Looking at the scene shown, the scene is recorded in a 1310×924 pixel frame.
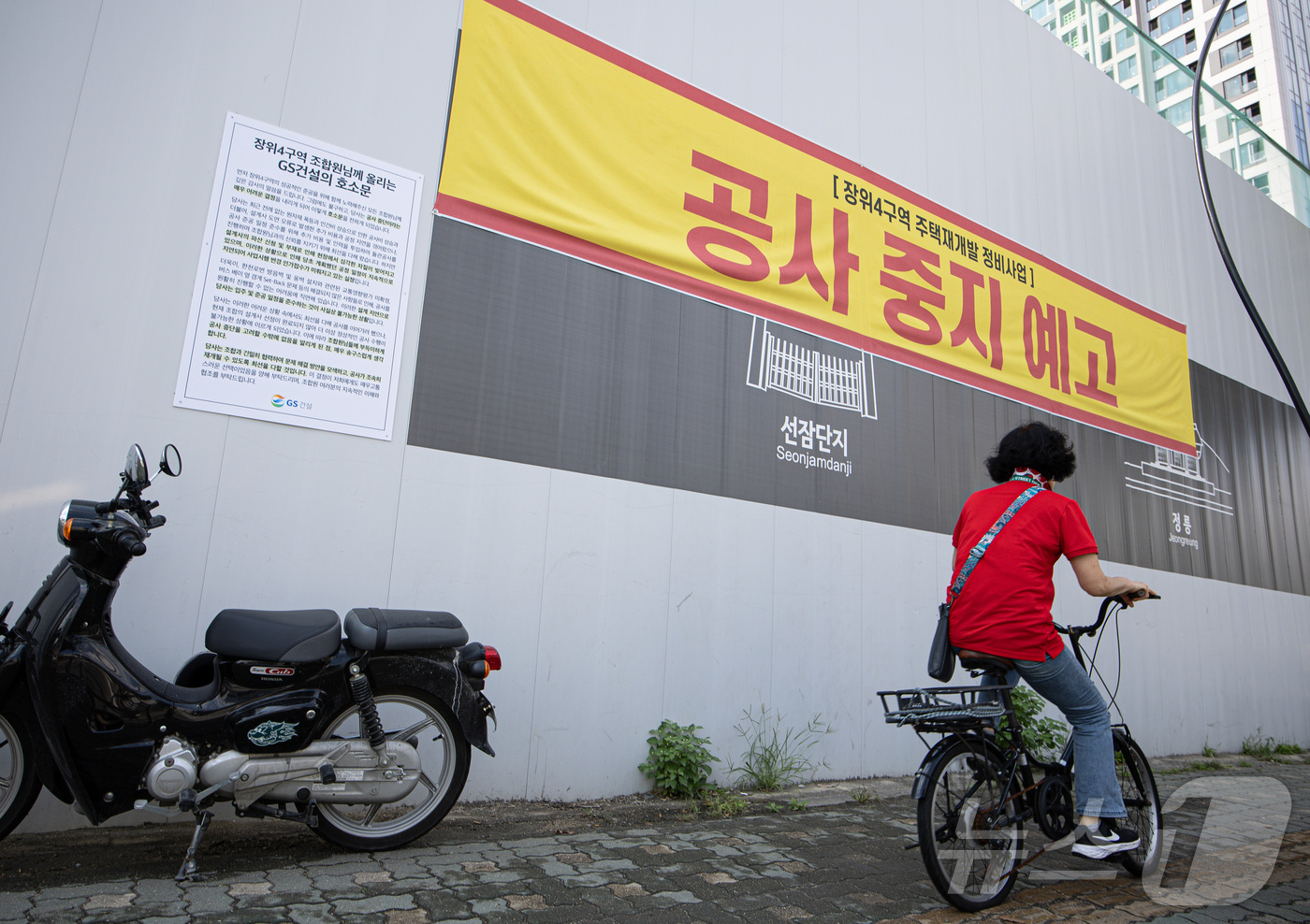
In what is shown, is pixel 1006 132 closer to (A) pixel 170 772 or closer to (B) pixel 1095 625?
(B) pixel 1095 625

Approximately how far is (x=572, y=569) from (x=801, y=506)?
1.64 meters

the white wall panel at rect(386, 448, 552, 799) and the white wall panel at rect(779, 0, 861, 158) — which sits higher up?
the white wall panel at rect(779, 0, 861, 158)

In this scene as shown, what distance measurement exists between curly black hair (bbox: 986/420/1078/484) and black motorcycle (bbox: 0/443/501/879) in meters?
2.18

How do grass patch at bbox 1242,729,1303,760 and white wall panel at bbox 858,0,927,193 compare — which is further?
grass patch at bbox 1242,729,1303,760

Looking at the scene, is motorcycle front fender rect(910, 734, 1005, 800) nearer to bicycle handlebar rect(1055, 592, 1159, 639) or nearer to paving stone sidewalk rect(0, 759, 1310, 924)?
paving stone sidewalk rect(0, 759, 1310, 924)

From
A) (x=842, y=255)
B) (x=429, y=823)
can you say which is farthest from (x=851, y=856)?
(x=842, y=255)

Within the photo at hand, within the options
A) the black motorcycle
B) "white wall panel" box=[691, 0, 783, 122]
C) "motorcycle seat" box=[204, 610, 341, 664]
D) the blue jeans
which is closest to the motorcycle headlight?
the black motorcycle

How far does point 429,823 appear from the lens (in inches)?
118

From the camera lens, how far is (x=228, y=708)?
2.71 metres

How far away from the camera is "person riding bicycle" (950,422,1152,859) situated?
2.79 m

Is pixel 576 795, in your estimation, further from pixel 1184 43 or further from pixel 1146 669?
pixel 1184 43

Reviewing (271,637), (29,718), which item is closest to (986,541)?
(271,637)

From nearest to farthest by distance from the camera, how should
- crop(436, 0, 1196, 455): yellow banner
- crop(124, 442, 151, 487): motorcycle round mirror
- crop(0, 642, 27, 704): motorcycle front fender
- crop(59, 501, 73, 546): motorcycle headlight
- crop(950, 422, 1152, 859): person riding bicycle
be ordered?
crop(0, 642, 27, 704): motorcycle front fender < crop(59, 501, 73, 546): motorcycle headlight < crop(124, 442, 151, 487): motorcycle round mirror < crop(950, 422, 1152, 859): person riding bicycle < crop(436, 0, 1196, 455): yellow banner

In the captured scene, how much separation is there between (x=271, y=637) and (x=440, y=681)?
618 mm
